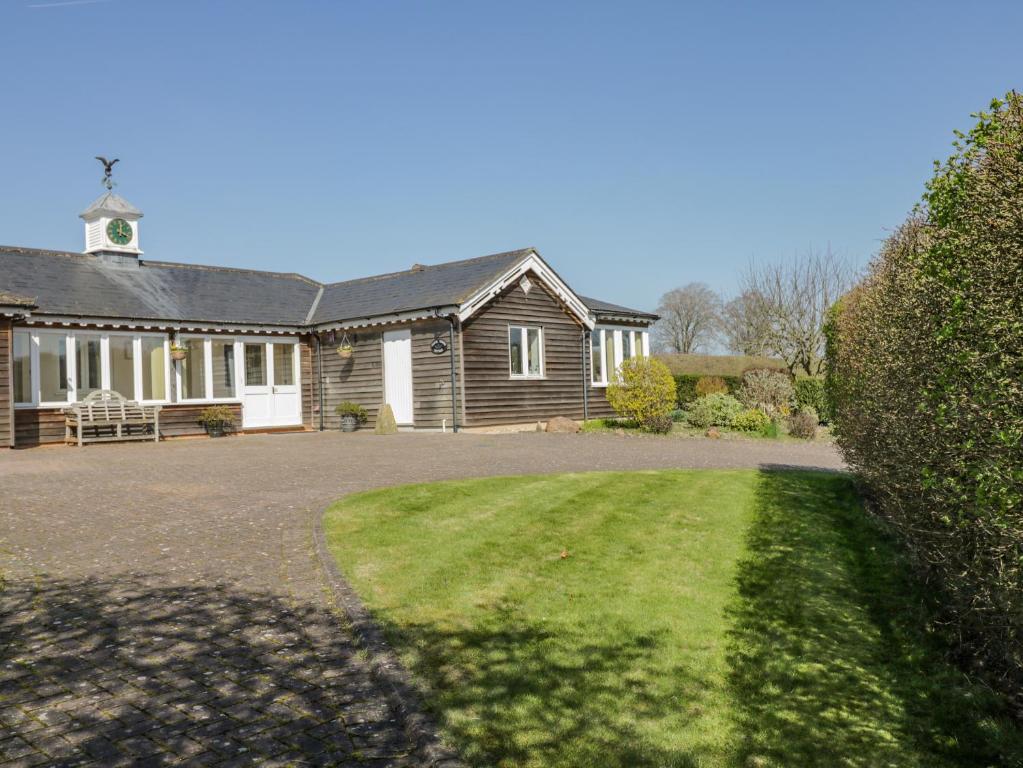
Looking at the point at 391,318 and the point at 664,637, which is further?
the point at 391,318

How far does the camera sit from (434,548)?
25.1 feet

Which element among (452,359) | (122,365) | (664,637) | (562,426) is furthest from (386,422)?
(664,637)

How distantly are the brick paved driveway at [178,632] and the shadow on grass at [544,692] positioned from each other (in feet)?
1.29

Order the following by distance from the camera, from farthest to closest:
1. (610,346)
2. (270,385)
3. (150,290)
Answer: (610,346) → (270,385) → (150,290)

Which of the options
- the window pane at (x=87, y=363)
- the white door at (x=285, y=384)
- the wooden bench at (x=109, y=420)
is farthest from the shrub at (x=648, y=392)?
the window pane at (x=87, y=363)

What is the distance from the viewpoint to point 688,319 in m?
64.6

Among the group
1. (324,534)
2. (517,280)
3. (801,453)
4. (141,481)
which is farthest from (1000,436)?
(517,280)

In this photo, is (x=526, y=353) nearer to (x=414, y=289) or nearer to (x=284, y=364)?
(x=414, y=289)

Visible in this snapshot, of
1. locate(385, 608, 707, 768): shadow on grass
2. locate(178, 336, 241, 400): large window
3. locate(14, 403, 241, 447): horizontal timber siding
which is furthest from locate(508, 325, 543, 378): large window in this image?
locate(385, 608, 707, 768): shadow on grass

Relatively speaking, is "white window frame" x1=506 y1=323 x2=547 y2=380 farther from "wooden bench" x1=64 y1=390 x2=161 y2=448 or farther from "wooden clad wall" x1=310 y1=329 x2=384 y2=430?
"wooden bench" x1=64 y1=390 x2=161 y2=448

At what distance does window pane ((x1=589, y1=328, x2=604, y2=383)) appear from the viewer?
Answer: 90.7 feet

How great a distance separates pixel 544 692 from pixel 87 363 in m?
20.5

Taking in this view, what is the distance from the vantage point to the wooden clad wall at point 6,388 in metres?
18.7

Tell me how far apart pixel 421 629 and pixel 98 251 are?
24.0 metres
